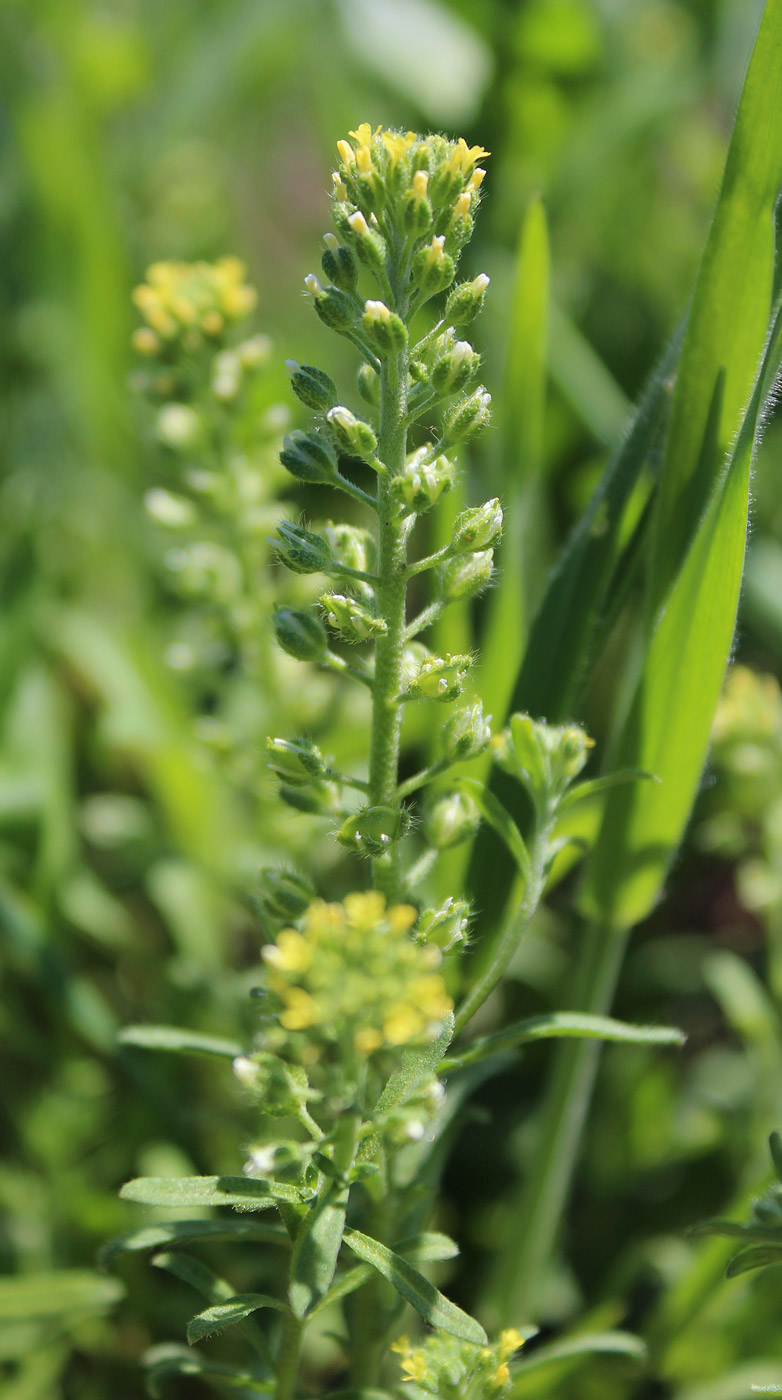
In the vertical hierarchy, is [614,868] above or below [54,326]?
below

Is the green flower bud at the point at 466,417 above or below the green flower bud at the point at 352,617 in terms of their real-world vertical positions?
above

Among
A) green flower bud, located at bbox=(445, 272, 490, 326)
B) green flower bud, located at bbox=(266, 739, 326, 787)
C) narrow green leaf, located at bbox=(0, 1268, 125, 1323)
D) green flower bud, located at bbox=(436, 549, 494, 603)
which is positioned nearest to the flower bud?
green flower bud, located at bbox=(445, 272, 490, 326)

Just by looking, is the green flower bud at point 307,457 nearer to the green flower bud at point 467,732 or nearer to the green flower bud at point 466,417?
the green flower bud at point 466,417

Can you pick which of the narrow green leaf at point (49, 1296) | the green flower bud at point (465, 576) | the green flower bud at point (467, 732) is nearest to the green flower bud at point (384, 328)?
the green flower bud at point (465, 576)

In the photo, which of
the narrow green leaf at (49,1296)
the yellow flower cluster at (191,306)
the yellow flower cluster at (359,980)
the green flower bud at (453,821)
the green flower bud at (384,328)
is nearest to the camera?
the yellow flower cluster at (359,980)

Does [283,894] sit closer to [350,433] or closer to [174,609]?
[350,433]

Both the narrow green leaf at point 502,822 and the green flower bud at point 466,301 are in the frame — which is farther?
the narrow green leaf at point 502,822

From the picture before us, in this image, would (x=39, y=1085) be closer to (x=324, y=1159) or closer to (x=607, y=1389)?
(x=607, y=1389)

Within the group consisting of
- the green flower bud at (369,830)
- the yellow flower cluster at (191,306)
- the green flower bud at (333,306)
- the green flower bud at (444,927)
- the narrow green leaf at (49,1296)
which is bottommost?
the narrow green leaf at (49,1296)

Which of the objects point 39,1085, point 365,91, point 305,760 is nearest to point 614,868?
point 305,760
